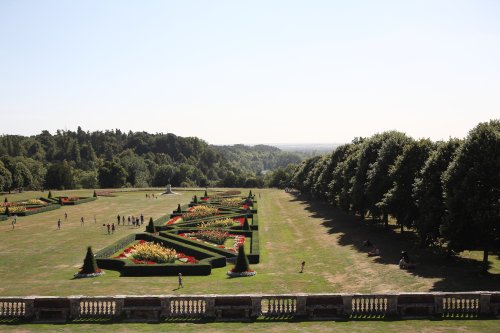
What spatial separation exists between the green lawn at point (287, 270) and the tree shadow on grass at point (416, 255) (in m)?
0.06

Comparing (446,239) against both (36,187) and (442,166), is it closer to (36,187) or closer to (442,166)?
(442,166)

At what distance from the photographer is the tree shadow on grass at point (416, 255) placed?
3116cm

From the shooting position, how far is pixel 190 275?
38.3 m

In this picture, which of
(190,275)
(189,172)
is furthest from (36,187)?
(190,275)

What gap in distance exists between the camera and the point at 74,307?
23.2 meters

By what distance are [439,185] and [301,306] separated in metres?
22.4

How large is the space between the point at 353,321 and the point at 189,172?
554 feet

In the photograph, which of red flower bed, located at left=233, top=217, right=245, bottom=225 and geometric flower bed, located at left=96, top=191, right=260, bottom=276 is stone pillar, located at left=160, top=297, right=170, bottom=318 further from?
red flower bed, located at left=233, top=217, right=245, bottom=225

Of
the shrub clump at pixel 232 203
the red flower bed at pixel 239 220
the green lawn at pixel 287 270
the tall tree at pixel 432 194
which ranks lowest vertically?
the green lawn at pixel 287 270

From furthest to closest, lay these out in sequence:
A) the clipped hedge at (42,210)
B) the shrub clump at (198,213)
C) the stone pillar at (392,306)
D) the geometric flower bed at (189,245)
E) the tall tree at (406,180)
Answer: the clipped hedge at (42,210)
the shrub clump at (198,213)
the tall tree at (406,180)
the geometric flower bed at (189,245)
the stone pillar at (392,306)

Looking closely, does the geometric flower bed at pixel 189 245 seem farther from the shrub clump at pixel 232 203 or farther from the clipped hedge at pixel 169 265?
the shrub clump at pixel 232 203

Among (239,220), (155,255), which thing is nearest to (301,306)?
(155,255)

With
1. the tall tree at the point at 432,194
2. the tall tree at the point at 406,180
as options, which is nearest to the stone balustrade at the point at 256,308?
the tall tree at the point at 432,194

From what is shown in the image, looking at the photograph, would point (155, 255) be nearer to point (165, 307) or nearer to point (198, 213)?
point (165, 307)
